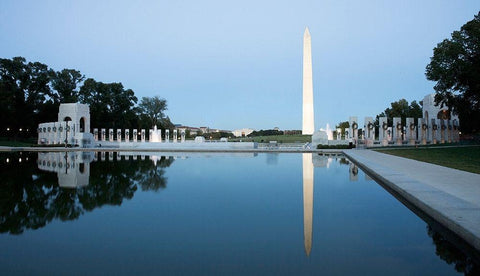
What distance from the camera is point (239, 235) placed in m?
4.98

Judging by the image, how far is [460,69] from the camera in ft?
73.8

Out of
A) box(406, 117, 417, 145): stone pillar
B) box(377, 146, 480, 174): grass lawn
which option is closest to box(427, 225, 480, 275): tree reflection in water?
box(377, 146, 480, 174): grass lawn

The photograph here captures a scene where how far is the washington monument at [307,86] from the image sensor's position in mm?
41844

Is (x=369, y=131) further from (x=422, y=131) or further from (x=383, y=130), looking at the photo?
(x=422, y=131)

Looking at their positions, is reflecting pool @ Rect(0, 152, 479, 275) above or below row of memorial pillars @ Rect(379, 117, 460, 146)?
below

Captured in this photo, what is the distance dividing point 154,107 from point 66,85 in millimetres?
17019

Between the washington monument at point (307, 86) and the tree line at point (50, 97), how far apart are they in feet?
96.7

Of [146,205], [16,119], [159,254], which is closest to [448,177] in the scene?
[146,205]

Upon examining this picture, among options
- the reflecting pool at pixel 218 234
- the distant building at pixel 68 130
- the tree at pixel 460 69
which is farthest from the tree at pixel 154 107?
the reflecting pool at pixel 218 234

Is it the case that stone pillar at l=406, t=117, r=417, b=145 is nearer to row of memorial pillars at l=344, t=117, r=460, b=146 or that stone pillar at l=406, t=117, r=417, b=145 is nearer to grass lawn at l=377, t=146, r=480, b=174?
row of memorial pillars at l=344, t=117, r=460, b=146

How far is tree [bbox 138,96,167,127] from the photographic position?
68750 millimetres

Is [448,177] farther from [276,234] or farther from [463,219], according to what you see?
[276,234]

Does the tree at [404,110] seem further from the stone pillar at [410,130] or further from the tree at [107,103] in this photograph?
the tree at [107,103]

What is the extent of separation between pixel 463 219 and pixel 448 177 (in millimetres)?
6010
